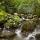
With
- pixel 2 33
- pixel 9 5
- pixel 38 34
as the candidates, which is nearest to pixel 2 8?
pixel 9 5

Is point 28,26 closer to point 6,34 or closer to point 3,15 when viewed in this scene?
point 6,34

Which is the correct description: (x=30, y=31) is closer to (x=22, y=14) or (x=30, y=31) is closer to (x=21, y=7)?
(x=22, y=14)

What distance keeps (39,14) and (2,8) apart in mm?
710

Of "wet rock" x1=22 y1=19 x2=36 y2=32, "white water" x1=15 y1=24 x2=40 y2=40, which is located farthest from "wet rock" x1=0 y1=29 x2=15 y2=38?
"wet rock" x1=22 y1=19 x2=36 y2=32

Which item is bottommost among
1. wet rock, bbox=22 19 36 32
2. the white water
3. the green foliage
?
the white water

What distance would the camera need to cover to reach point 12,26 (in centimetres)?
276

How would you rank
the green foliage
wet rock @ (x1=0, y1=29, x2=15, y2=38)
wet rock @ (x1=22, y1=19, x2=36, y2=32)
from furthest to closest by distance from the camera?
the green foliage, wet rock @ (x1=22, y1=19, x2=36, y2=32), wet rock @ (x1=0, y1=29, x2=15, y2=38)

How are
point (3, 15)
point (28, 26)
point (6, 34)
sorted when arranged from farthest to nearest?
point (3, 15)
point (28, 26)
point (6, 34)

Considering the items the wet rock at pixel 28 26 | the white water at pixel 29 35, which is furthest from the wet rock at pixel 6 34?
the wet rock at pixel 28 26

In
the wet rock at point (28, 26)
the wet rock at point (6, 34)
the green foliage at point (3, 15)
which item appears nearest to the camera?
the wet rock at point (6, 34)

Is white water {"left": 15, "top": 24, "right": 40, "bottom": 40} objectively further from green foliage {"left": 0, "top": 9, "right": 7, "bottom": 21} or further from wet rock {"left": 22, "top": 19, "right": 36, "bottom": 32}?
green foliage {"left": 0, "top": 9, "right": 7, "bottom": 21}

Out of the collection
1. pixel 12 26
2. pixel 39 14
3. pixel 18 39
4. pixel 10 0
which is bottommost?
pixel 18 39

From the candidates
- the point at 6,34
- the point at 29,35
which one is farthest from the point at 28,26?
the point at 6,34

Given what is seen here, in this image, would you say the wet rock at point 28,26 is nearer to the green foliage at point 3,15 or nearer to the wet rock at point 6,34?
the wet rock at point 6,34
